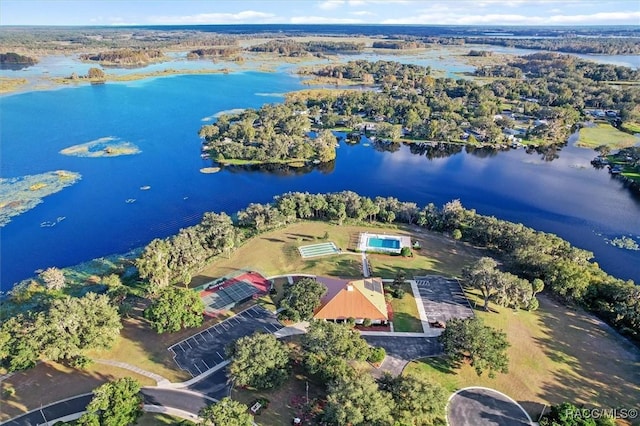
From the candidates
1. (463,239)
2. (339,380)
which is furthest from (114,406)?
(463,239)

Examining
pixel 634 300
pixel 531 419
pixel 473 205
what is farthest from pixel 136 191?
pixel 634 300

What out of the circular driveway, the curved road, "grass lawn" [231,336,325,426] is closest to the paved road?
the curved road

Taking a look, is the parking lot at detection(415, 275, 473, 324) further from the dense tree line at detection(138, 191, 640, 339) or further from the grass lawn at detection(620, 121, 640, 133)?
the grass lawn at detection(620, 121, 640, 133)

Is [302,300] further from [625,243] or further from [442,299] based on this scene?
[625,243]

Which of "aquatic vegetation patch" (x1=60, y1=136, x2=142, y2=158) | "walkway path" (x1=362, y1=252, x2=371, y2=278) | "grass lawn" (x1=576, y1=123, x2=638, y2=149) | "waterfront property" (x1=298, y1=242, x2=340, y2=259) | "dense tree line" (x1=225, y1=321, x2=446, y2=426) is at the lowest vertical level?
"walkway path" (x1=362, y1=252, x2=371, y2=278)

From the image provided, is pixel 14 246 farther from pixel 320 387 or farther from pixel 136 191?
pixel 320 387

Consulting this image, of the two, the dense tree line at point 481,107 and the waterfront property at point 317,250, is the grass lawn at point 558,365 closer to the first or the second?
the waterfront property at point 317,250

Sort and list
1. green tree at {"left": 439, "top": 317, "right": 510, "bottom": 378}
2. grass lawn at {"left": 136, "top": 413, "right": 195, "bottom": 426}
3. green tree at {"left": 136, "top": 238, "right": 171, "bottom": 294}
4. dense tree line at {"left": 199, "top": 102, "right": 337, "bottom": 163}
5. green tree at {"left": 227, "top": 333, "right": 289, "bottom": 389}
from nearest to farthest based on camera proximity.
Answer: grass lawn at {"left": 136, "top": 413, "right": 195, "bottom": 426} → green tree at {"left": 227, "top": 333, "right": 289, "bottom": 389} → green tree at {"left": 439, "top": 317, "right": 510, "bottom": 378} → green tree at {"left": 136, "top": 238, "right": 171, "bottom": 294} → dense tree line at {"left": 199, "top": 102, "right": 337, "bottom": 163}
